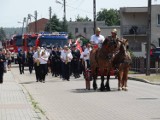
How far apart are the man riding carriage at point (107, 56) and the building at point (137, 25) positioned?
55.1 m

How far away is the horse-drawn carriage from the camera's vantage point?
22031 millimetres

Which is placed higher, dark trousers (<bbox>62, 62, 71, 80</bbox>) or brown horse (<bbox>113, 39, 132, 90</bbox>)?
brown horse (<bbox>113, 39, 132, 90</bbox>)

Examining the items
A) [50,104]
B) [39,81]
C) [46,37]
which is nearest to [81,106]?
[50,104]

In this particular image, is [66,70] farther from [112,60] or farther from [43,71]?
[112,60]

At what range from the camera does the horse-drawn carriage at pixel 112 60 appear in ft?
72.3

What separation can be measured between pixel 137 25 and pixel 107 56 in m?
60.6

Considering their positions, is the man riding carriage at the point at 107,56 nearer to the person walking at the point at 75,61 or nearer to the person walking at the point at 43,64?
the person walking at the point at 43,64

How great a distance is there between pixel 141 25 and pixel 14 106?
6603cm

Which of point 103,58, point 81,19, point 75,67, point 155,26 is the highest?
point 81,19

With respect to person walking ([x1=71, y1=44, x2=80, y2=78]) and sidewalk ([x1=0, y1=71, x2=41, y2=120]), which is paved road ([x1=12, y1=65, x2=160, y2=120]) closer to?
sidewalk ([x1=0, y1=71, x2=41, y2=120])

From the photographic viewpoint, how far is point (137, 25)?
82.2 meters

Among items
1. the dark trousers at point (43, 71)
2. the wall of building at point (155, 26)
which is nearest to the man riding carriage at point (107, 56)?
the dark trousers at point (43, 71)

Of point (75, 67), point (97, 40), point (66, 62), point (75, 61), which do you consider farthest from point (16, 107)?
point (75, 61)

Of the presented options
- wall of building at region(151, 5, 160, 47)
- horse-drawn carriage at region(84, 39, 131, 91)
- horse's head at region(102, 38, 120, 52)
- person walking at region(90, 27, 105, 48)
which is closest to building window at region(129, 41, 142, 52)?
wall of building at region(151, 5, 160, 47)
